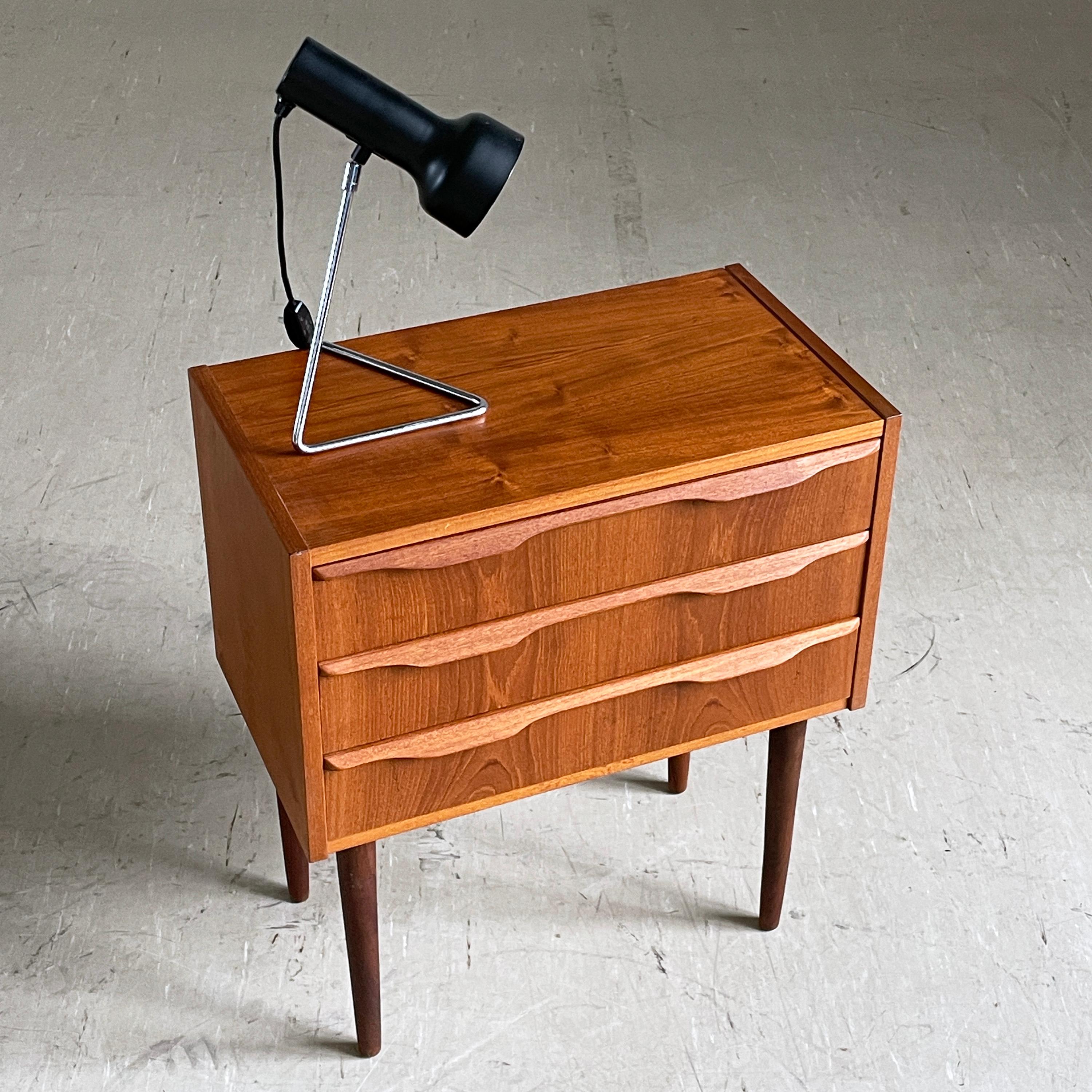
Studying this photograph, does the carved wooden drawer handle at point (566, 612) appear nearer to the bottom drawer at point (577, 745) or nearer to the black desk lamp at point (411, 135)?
the bottom drawer at point (577, 745)

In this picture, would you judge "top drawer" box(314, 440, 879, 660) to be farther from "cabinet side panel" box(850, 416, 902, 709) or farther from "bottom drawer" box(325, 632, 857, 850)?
"bottom drawer" box(325, 632, 857, 850)

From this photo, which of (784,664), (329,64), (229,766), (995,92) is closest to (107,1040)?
(229,766)

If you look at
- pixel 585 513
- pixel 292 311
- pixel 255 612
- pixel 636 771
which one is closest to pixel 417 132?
pixel 292 311

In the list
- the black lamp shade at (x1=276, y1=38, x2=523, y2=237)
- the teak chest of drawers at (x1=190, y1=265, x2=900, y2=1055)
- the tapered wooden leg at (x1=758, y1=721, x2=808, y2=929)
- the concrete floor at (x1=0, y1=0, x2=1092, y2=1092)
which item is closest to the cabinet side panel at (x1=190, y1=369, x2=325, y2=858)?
the teak chest of drawers at (x1=190, y1=265, x2=900, y2=1055)

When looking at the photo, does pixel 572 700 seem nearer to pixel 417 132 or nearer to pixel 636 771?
pixel 417 132

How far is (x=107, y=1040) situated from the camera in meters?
2.04

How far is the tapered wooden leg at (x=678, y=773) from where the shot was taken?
2.36 meters

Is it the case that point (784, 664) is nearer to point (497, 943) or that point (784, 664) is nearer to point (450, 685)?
point (450, 685)

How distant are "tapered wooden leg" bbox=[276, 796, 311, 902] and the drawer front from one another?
1.60 feet

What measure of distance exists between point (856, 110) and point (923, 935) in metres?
2.94

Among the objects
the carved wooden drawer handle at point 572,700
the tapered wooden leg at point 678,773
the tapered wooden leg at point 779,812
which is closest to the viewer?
the carved wooden drawer handle at point 572,700

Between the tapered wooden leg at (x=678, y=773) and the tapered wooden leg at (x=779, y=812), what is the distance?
0.21 meters

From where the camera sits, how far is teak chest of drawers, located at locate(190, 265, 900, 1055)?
5.21 ft

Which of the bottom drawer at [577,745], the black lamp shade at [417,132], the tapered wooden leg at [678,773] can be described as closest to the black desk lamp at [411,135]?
the black lamp shade at [417,132]
